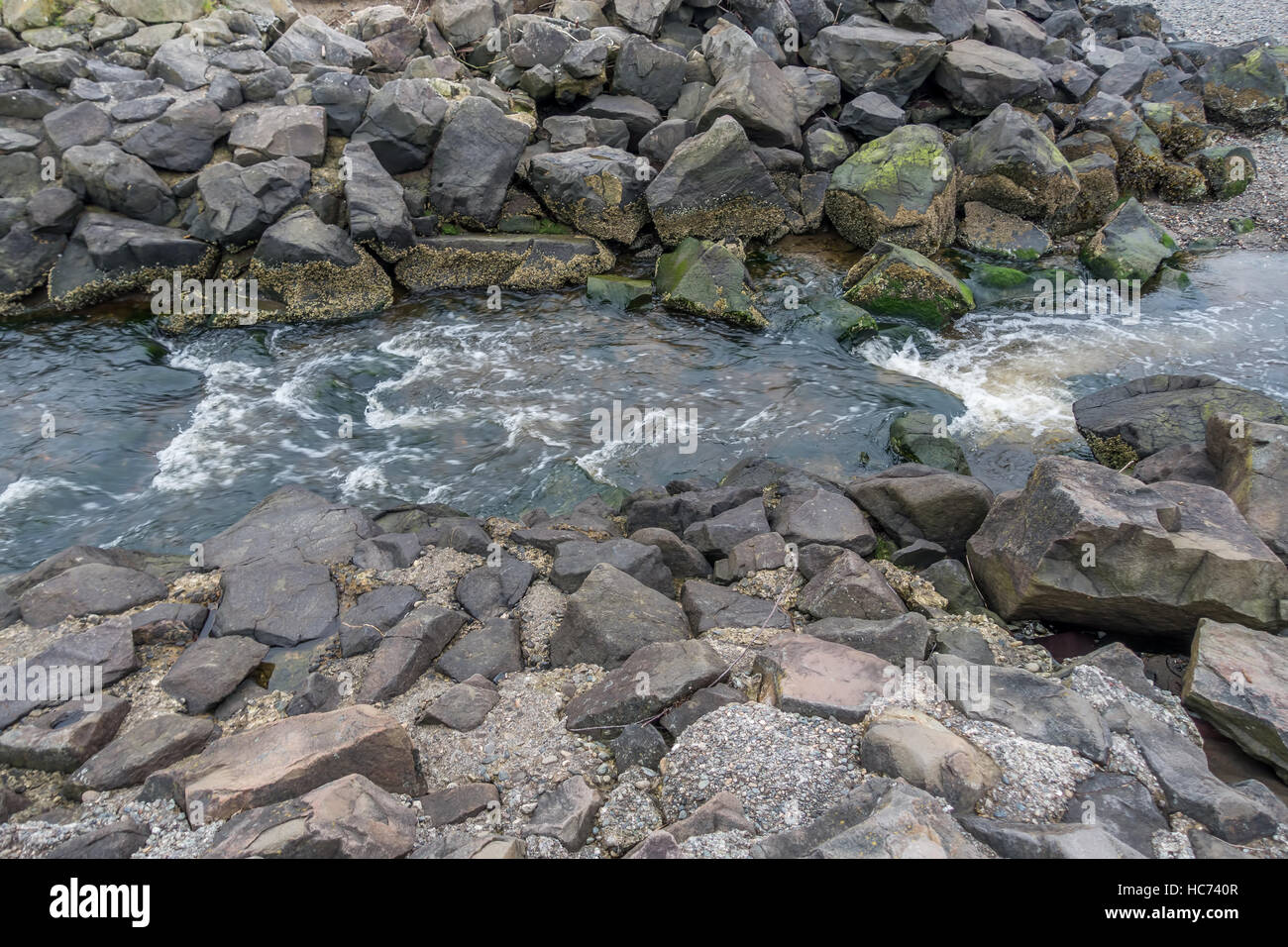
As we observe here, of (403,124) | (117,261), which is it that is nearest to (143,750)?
(117,261)

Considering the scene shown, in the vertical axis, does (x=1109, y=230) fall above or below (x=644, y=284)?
above

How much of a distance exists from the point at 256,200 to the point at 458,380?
4861 millimetres

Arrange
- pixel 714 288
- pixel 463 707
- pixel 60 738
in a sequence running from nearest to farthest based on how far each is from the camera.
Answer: pixel 60 738 < pixel 463 707 < pixel 714 288

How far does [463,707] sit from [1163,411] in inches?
320

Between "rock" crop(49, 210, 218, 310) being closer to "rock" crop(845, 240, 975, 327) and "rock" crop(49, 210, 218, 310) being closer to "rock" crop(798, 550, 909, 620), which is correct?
"rock" crop(845, 240, 975, 327)

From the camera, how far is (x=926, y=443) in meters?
9.45

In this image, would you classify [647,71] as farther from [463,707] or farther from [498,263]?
[463,707]

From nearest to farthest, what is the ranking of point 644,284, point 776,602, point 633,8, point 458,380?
point 776,602
point 458,380
point 644,284
point 633,8

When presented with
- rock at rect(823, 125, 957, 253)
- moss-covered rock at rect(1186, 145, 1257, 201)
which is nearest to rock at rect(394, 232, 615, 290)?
rock at rect(823, 125, 957, 253)

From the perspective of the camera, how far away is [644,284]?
13484 mm
